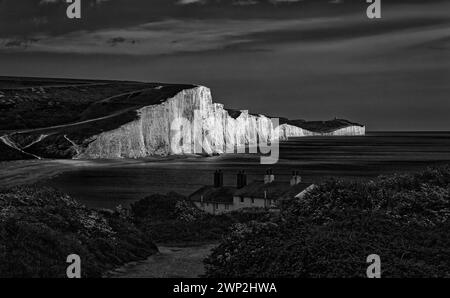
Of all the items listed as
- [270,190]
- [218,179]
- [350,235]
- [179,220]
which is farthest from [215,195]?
[350,235]

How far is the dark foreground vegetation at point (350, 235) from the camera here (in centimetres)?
1476

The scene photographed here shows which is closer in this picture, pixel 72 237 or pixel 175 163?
pixel 72 237

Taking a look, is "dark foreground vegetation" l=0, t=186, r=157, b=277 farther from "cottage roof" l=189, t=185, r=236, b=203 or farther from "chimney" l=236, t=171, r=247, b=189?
"chimney" l=236, t=171, r=247, b=189

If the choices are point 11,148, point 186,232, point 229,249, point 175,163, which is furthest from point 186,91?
point 229,249

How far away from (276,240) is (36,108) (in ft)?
528

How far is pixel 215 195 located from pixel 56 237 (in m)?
29.3

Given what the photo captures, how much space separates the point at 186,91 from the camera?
150 metres

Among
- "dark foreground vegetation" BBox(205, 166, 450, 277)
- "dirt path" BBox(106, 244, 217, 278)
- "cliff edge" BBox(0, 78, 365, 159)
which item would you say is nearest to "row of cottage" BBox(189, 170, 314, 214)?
"dark foreground vegetation" BBox(205, 166, 450, 277)

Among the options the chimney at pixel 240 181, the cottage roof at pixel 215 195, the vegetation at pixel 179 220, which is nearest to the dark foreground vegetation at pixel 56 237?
the vegetation at pixel 179 220

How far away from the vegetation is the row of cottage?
601 centimetres

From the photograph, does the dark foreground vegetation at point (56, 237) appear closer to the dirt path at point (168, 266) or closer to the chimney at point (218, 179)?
the dirt path at point (168, 266)

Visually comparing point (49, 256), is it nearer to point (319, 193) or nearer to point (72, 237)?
point (72, 237)

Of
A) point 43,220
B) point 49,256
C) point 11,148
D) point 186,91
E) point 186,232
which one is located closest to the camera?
point 49,256

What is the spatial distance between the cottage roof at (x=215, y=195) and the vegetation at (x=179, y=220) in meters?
7.23
